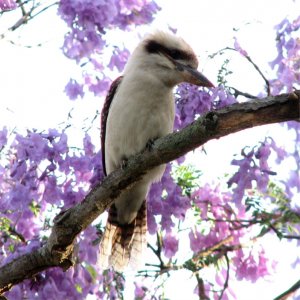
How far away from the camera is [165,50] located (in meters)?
3.83

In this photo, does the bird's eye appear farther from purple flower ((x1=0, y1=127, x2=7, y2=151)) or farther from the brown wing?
purple flower ((x1=0, y1=127, x2=7, y2=151))

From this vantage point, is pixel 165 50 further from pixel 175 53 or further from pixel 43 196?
pixel 43 196

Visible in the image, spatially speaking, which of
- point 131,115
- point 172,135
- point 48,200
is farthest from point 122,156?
point 172,135

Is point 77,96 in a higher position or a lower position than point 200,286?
higher

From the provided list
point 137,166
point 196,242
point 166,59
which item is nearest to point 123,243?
point 196,242

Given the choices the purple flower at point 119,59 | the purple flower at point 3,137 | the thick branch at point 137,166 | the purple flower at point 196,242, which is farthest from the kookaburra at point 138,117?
the thick branch at point 137,166

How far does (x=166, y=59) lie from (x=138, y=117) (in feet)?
1.10

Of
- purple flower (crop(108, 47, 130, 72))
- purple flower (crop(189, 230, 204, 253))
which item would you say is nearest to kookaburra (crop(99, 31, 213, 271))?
purple flower (crop(108, 47, 130, 72))

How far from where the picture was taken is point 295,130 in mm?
3652

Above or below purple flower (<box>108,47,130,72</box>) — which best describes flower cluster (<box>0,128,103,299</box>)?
below

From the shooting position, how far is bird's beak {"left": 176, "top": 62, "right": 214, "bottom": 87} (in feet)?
11.5

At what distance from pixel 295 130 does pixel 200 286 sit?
0.94 m

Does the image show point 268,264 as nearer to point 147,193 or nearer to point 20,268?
point 147,193

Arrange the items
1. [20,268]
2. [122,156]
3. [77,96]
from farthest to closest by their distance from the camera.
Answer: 1. [77,96]
2. [122,156]
3. [20,268]
